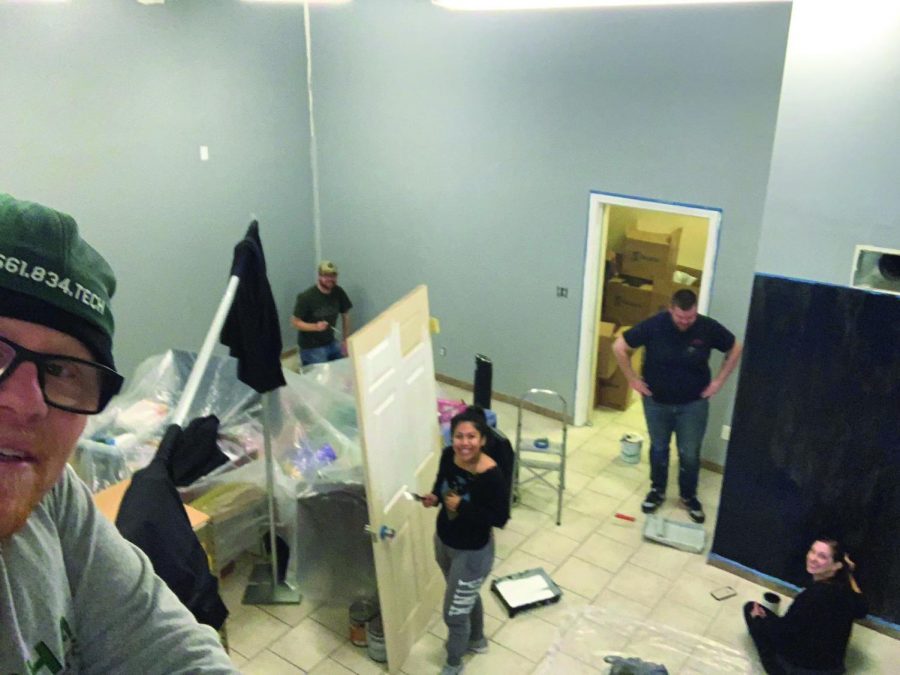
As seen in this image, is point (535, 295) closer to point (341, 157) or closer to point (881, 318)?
point (341, 157)

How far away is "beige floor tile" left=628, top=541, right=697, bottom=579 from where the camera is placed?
4.72 metres

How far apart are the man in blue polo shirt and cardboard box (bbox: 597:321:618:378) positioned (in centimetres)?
123

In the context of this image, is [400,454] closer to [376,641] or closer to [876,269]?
[376,641]

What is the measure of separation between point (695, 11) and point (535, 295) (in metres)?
2.48

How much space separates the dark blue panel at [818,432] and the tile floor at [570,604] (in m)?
0.43

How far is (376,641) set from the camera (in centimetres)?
389

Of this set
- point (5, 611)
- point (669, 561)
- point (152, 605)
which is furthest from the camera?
point (669, 561)

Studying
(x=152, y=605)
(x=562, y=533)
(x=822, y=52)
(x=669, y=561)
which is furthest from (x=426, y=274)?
(x=152, y=605)

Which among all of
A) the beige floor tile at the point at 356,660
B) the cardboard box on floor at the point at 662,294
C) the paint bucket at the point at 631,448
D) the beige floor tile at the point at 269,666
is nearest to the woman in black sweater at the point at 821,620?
the beige floor tile at the point at 356,660

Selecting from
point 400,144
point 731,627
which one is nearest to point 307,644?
point 731,627

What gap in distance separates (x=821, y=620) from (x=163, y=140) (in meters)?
5.72

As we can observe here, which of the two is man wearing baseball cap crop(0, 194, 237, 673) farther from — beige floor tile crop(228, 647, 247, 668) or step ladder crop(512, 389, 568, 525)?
step ladder crop(512, 389, 568, 525)

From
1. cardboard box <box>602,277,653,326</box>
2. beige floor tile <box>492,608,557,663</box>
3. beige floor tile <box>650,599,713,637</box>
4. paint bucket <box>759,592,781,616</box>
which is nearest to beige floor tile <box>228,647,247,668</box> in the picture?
beige floor tile <box>492,608,557,663</box>

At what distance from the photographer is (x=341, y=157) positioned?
7.17m
